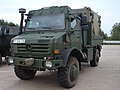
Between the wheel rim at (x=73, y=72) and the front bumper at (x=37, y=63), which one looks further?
the wheel rim at (x=73, y=72)

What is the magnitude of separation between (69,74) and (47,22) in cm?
194

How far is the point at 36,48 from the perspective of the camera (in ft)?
21.9

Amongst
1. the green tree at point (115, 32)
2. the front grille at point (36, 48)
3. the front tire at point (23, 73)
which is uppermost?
the green tree at point (115, 32)

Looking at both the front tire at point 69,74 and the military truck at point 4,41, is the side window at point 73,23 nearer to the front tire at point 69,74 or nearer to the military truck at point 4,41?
the front tire at point 69,74

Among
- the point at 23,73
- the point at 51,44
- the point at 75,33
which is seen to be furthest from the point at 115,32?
the point at 51,44

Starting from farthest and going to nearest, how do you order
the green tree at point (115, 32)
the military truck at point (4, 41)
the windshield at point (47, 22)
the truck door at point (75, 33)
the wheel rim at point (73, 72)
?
the green tree at point (115, 32)
the military truck at point (4, 41)
the truck door at point (75, 33)
the windshield at point (47, 22)
the wheel rim at point (73, 72)

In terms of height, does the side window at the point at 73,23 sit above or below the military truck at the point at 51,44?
above

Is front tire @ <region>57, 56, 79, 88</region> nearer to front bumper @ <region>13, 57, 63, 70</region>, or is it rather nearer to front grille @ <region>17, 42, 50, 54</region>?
front bumper @ <region>13, 57, 63, 70</region>

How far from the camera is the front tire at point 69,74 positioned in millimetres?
6633

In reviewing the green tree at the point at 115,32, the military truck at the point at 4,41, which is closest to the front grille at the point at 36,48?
the military truck at the point at 4,41

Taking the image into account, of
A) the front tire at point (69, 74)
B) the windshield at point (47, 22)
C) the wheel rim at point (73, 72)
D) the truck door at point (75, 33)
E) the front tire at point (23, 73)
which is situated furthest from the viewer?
the front tire at point (23, 73)

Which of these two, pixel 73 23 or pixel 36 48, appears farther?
pixel 73 23

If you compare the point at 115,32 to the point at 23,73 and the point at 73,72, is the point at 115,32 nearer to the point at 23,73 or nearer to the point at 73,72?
the point at 23,73

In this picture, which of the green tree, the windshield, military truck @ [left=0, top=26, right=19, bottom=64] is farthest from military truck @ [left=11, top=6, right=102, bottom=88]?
A: the green tree
